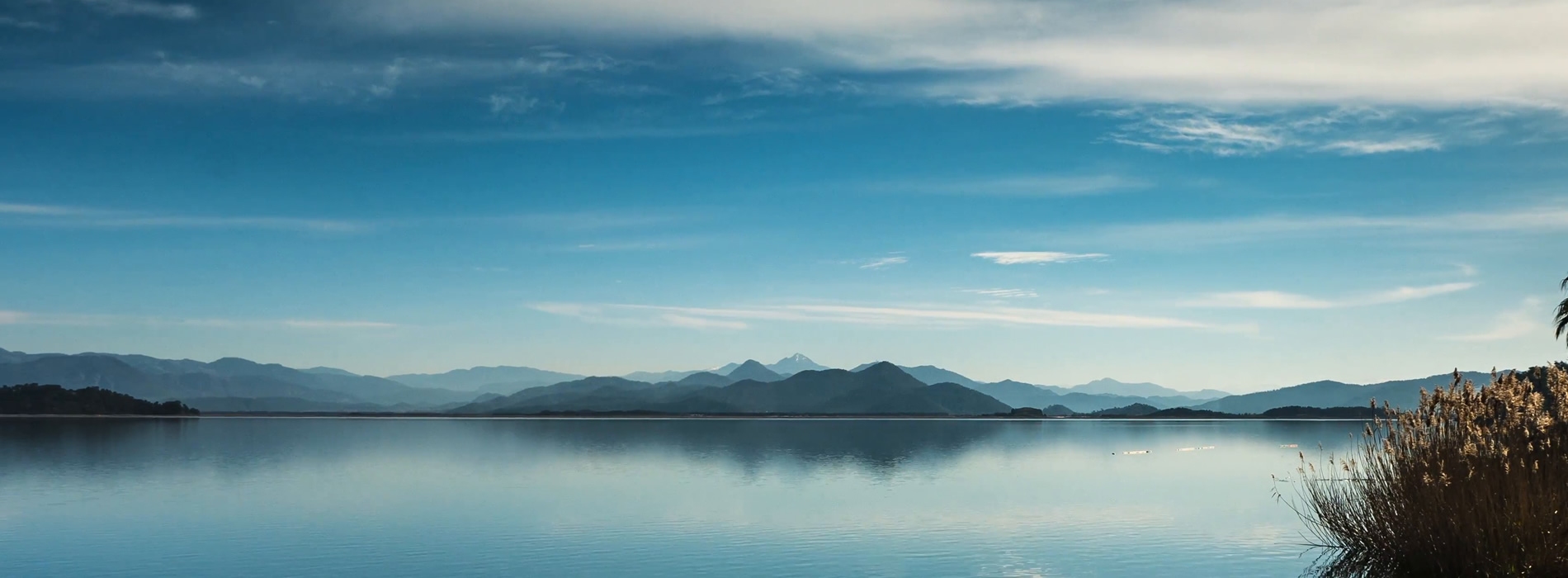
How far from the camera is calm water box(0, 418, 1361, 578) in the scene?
25.9 m

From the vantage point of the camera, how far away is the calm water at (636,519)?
25875 mm

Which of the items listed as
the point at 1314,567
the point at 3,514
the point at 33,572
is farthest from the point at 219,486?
the point at 1314,567

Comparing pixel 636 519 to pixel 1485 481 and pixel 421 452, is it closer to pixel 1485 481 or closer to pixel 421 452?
pixel 1485 481

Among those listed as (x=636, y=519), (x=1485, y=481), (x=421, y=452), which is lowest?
(x=636, y=519)

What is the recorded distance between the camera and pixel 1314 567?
2441 cm

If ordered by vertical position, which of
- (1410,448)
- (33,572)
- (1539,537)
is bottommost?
(33,572)

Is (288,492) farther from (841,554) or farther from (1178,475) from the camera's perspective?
(1178,475)

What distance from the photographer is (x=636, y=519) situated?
113 feet

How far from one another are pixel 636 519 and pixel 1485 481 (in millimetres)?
23137

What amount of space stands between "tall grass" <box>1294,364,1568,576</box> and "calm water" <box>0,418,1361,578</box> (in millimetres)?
6011

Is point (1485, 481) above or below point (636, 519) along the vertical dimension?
above

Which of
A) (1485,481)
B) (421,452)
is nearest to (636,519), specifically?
(1485,481)

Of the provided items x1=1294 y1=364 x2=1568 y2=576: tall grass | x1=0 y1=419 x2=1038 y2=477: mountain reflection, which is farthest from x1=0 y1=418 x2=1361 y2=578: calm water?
x1=1294 y1=364 x2=1568 y2=576: tall grass

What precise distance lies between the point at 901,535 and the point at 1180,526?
8.74m
